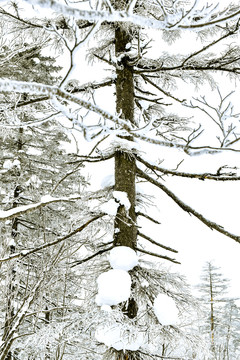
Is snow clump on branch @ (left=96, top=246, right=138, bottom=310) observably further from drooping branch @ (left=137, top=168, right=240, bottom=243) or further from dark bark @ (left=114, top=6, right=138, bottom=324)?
drooping branch @ (left=137, top=168, right=240, bottom=243)

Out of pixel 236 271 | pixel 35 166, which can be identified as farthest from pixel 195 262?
pixel 35 166

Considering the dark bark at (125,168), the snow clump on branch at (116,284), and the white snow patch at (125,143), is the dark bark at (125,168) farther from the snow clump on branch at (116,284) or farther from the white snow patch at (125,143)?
the snow clump on branch at (116,284)

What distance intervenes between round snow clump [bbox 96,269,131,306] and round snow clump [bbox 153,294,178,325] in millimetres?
454

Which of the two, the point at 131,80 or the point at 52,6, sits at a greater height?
the point at 131,80

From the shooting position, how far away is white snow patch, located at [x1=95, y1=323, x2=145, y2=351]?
10.5 ft

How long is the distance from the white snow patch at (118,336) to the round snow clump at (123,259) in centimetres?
75

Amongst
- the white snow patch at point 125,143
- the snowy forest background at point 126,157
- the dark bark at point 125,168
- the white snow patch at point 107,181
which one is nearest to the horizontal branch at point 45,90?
the snowy forest background at point 126,157

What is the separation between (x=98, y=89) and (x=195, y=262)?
166 meters

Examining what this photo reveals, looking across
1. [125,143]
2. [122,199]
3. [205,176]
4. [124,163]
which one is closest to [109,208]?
Answer: [122,199]

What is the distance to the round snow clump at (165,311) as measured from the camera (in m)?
3.47

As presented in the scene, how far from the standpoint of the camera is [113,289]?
3393mm

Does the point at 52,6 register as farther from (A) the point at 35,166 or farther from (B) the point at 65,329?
(A) the point at 35,166

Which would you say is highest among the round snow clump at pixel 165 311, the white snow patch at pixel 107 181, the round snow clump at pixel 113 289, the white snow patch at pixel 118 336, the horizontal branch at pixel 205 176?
the white snow patch at pixel 107 181

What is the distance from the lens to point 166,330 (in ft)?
12.1
